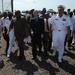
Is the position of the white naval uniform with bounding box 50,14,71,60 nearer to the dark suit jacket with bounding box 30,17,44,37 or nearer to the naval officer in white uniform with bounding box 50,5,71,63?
the naval officer in white uniform with bounding box 50,5,71,63

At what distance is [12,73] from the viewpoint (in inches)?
326

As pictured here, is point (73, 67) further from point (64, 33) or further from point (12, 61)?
point (12, 61)

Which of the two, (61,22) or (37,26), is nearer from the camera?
(61,22)

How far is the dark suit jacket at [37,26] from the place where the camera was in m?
9.74

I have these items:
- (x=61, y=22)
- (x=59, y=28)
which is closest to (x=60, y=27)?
(x=59, y=28)

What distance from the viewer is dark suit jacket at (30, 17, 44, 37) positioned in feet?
32.0

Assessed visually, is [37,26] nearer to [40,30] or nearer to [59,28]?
[40,30]

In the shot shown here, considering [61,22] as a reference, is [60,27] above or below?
below

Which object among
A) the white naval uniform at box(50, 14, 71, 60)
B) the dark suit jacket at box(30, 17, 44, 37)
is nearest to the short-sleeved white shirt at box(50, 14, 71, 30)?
the white naval uniform at box(50, 14, 71, 60)

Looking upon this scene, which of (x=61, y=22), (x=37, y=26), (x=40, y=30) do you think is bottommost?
(x=40, y=30)

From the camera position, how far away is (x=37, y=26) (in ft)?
32.1

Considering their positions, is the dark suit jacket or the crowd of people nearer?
the crowd of people

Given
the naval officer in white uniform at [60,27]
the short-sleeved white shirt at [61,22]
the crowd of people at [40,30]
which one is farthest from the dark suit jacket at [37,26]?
the short-sleeved white shirt at [61,22]

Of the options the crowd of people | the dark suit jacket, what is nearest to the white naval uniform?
the crowd of people
